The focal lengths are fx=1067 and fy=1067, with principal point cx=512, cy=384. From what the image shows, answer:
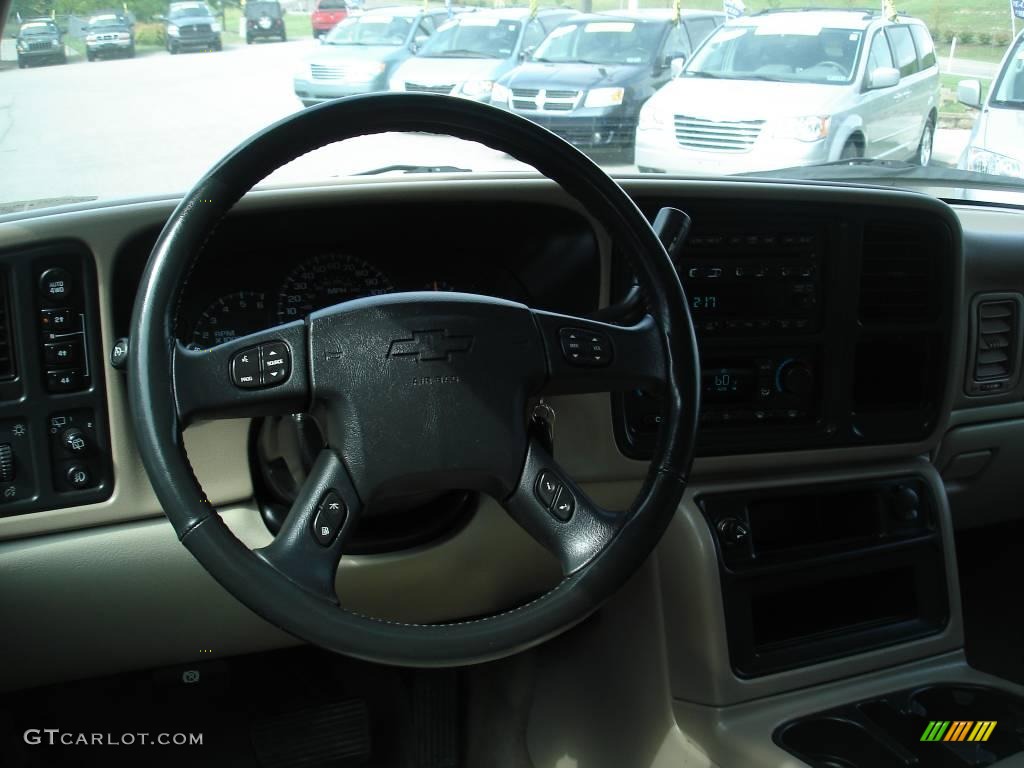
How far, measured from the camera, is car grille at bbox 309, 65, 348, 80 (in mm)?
2281

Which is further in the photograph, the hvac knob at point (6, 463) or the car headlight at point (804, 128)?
the car headlight at point (804, 128)

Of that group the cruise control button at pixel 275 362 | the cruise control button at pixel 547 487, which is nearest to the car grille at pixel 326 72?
the cruise control button at pixel 275 362

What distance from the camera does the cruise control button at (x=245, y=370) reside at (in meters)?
1.32

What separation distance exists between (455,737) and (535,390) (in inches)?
48.5

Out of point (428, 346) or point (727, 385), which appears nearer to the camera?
point (428, 346)

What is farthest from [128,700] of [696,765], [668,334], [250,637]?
[668,334]

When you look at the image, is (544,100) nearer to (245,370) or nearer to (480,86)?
(480,86)

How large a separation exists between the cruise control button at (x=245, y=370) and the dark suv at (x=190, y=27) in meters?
1.16

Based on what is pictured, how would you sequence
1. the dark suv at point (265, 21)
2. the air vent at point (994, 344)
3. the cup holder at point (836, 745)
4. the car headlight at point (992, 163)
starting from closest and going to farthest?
the cup holder at point (836, 745)
the dark suv at point (265, 21)
the air vent at point (994, 344)
the car headlight at point (992, 163)

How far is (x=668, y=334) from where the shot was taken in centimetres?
149

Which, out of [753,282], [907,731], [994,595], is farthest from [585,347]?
[994,595]

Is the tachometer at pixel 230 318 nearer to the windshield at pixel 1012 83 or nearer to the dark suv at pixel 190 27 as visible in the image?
the dark suv at pixel 190 27

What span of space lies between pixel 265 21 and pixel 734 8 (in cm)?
178

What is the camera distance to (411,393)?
1368 mm
